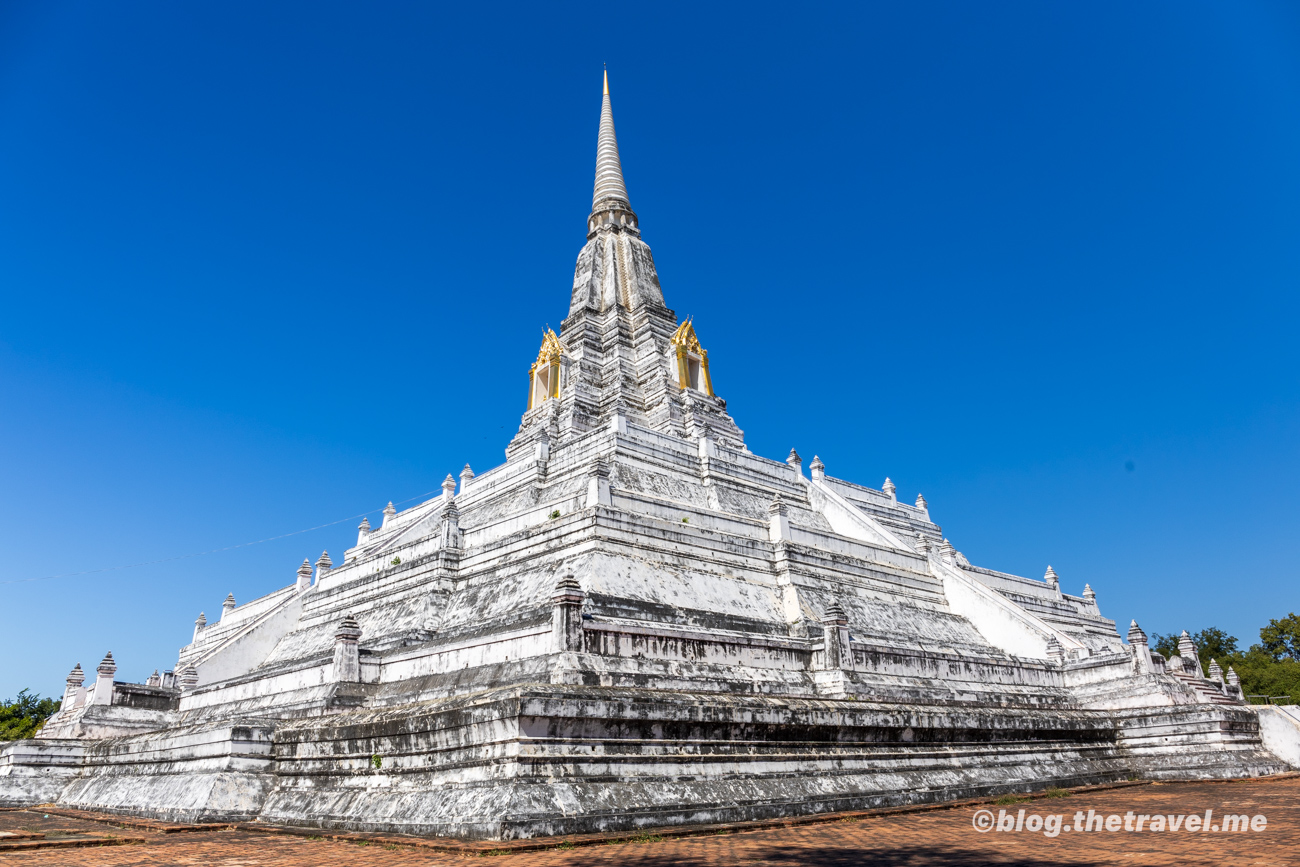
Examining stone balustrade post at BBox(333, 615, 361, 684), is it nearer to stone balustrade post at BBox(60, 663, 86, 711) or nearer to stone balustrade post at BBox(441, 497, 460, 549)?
stone balustrade post at BBox(441, 497, 460, 549)

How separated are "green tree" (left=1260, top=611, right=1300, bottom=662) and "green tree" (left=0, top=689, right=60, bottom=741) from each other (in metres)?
58.7

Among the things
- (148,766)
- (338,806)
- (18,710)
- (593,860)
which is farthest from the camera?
(18,710)

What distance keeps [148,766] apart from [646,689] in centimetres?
1141

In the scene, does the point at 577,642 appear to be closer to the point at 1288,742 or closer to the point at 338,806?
the point at 338,806

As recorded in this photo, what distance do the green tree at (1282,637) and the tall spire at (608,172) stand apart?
41765 mm

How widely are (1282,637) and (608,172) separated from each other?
1759 inches

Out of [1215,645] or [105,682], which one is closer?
[105,682]

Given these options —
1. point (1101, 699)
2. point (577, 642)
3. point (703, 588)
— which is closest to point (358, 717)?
point (577, 642)

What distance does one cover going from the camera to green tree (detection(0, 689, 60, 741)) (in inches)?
1393

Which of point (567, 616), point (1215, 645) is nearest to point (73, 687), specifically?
point (567, 616)

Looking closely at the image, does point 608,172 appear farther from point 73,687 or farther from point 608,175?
point 73,687

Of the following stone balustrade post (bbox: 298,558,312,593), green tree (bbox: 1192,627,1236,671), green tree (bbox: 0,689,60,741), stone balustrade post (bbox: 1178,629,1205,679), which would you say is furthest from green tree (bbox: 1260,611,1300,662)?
green tree (bbox: 0,689,60,741)

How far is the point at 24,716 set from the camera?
1476 inches

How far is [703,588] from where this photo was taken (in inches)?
838
